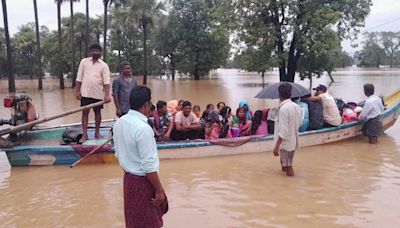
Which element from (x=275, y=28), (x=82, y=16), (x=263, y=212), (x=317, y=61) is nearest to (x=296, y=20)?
(x=275, y=28)

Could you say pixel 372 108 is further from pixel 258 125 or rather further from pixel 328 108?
pixel 258 125

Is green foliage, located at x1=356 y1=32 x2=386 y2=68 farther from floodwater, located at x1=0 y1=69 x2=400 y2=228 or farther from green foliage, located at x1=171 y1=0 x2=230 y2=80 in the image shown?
floodwater, located at x1=0 y1=69 x2=400 y2=228

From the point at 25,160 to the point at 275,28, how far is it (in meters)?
15.0

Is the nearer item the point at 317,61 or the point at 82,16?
the point at 317,61

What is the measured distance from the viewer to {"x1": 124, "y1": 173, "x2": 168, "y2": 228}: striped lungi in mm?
3096

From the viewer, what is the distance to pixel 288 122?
5922 mm

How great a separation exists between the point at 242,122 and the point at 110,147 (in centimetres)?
267

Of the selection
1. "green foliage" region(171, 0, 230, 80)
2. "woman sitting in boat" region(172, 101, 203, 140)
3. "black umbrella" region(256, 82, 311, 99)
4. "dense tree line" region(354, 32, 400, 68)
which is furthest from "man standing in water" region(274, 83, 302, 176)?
"dense tree line" region(354, 32, 400, 68)

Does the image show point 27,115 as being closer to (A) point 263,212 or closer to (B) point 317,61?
(A) point 263,212

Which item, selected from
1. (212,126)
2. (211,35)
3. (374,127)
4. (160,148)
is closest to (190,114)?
(212,126)

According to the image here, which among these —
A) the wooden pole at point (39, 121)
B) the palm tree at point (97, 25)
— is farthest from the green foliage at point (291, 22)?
the palm tree at point (97, 25)

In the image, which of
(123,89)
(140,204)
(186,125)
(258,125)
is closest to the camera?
(140,204)

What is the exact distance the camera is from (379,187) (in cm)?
589

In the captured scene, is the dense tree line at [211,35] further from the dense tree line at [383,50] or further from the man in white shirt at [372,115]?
the dense tree line at [383,50]
